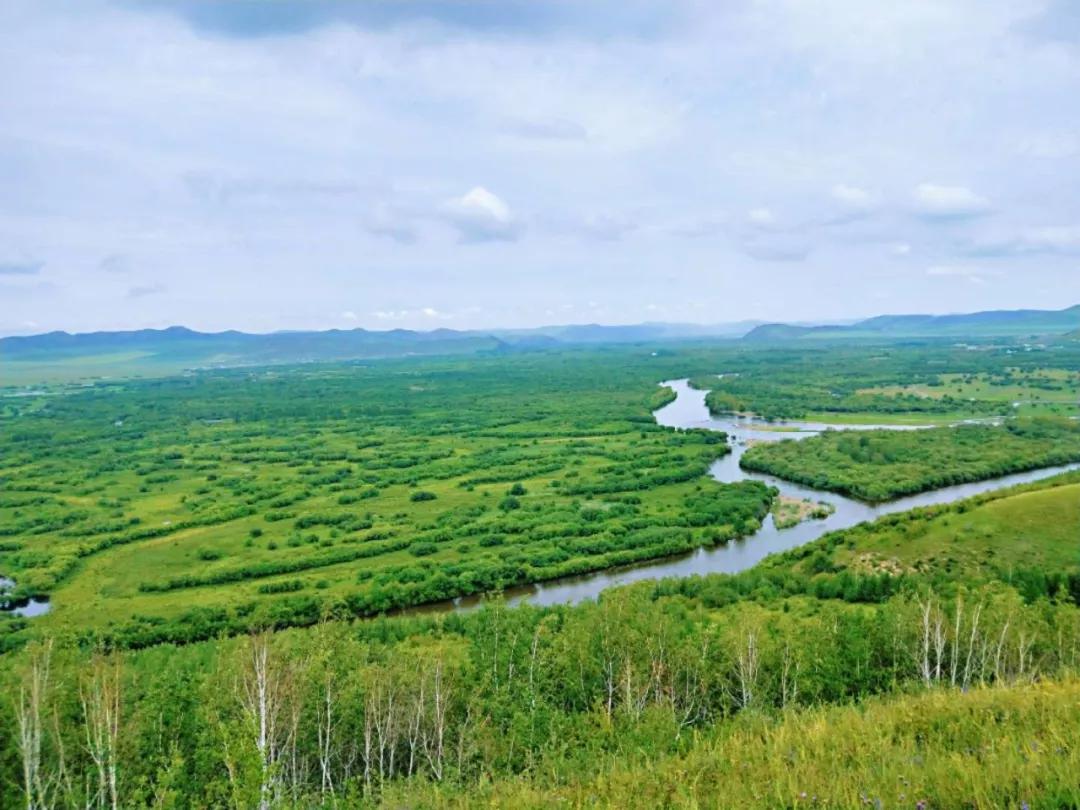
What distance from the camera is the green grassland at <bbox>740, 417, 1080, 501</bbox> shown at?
59844 millimetres

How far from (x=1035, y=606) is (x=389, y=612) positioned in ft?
99.7

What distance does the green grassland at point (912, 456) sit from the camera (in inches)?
2356

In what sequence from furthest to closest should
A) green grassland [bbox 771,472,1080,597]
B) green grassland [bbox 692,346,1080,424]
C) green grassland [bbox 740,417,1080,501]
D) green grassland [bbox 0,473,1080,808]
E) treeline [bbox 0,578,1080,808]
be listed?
green grassland [bbox 692,346,1080,424] < green grassland [bbox 740,417,1080,501] < green grassland [bbox 771,472,1080,597] < treeline [bbox 0,578,1080,808] < green grassland [bbox 0,473,1080,808]

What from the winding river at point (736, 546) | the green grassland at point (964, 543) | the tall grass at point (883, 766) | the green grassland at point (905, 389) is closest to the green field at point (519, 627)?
the tall grass at point (883, 766)

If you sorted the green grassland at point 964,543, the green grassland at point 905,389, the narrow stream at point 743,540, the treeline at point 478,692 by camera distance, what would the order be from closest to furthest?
the treeline at point 478,692 → the green grassland at point 964,543 → the narrow stream at point 743,540 → the green grassland at point 905,389

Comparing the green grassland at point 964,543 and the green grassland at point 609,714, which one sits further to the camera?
the green grassland at point 964,543

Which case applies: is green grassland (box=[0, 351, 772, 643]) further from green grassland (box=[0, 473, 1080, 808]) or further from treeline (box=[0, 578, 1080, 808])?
treeline (box=[0, 578, 1080, 808])

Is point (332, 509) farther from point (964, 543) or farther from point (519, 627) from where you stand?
point (964, 543)

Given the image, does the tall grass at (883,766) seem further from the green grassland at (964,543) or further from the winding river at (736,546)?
the green grassland at (964,543)

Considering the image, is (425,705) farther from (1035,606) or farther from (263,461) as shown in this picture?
(263,461)

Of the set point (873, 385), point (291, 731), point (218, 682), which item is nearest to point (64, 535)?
point (218, 682)

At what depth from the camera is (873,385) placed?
465ft

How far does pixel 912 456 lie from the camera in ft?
221

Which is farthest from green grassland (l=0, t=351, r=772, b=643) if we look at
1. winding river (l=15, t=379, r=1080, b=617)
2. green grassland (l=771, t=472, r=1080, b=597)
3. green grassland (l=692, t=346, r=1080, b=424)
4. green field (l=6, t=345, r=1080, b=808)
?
green grassland (l=692, t=346, r=1080, b=424)
